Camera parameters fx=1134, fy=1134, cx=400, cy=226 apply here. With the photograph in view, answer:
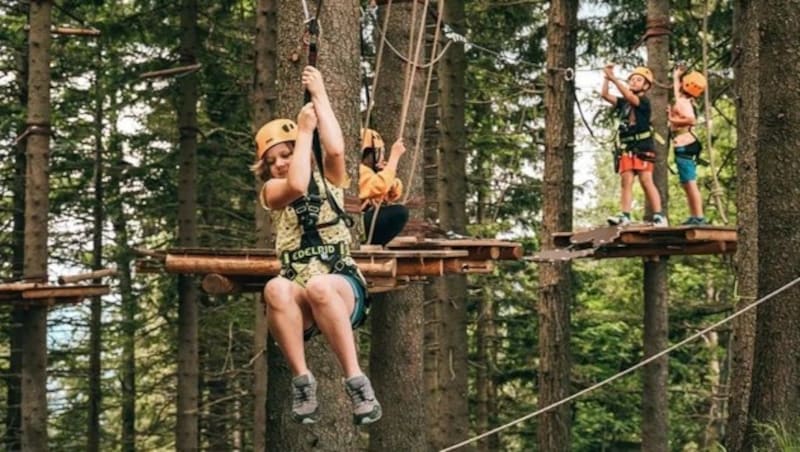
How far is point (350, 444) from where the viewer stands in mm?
5777

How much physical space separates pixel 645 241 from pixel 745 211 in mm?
1848

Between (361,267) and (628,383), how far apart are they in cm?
1591

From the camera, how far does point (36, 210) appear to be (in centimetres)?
1178

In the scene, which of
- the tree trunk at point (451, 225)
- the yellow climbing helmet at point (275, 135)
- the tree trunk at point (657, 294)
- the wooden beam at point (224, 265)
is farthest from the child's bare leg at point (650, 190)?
the yellow climbing helmet at point (275, 135)

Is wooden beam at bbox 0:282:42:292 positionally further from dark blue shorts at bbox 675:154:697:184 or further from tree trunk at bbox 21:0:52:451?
dark blue shorts at bbox 675:154:697:184

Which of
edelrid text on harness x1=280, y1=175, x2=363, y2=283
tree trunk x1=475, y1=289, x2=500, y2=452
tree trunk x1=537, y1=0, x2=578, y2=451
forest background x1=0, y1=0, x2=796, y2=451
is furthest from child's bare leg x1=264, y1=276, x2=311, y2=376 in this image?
tree trunk x1=475, y1=289, x2=500, y2=452

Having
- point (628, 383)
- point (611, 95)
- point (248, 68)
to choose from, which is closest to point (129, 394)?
point (248, 68)

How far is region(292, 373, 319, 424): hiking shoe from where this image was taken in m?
5.23

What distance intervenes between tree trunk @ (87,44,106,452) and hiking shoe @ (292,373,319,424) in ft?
42.8

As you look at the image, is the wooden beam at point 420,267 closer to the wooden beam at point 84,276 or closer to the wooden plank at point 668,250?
the wooden plank at point 668,250

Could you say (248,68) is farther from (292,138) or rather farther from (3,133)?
(292,138)

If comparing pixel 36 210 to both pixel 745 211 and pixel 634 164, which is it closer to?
pixel 634 164

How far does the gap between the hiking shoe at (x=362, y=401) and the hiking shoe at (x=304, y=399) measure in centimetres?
18

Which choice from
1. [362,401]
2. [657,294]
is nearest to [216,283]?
[362,401]
